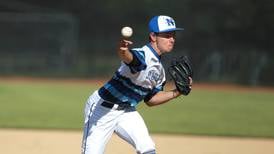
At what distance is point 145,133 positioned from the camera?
6.10 m

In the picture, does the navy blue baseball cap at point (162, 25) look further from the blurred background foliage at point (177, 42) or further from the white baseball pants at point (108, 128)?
the blurred background foliage at point (177, 42)

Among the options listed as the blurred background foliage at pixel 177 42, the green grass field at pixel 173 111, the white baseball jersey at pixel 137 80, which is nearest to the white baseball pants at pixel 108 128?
the white baseball jersey at pixel 137 80

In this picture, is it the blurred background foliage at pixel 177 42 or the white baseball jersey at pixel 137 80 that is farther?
the blurred background foliage at pixel 177 42

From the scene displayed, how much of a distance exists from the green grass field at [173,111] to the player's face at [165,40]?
6175 mm

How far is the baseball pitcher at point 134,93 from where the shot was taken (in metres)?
5.96

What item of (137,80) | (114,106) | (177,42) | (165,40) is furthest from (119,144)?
(177,42)

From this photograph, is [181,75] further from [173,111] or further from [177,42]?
[177,42]

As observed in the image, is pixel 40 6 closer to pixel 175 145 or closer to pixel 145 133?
pixel 175 145

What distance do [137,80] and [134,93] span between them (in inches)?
6.9

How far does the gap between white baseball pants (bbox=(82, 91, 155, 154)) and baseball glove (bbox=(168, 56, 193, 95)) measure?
0.49 m

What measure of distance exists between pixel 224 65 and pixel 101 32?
7.31 metres

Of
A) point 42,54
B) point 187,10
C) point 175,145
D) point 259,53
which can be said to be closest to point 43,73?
point 42,54

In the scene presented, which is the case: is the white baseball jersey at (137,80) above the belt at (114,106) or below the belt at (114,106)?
above

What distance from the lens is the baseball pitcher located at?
596 cm
